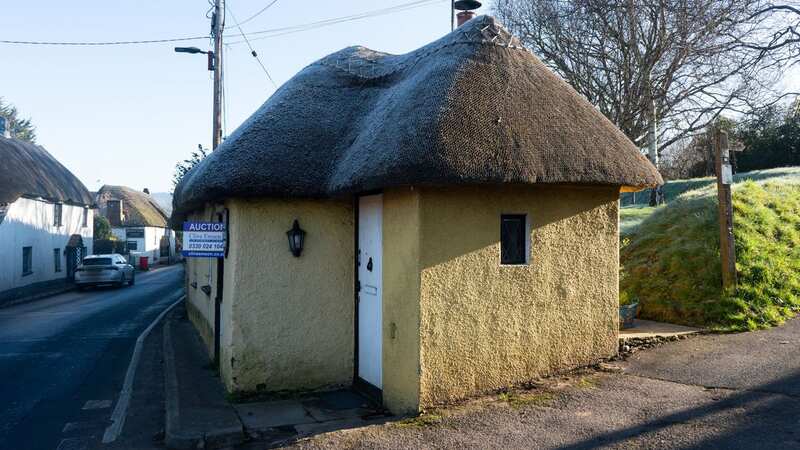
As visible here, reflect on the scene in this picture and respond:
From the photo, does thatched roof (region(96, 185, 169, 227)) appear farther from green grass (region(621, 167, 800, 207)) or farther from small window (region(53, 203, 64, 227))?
green grass (region(621, 167, 800, 207))

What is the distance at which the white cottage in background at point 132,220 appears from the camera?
50.9 m

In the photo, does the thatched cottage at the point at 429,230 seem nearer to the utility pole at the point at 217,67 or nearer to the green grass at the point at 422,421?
the green grass at the point at 422,421

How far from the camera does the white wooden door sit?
7527mm

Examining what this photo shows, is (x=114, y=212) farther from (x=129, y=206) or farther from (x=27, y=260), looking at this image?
(x=27, y=260)

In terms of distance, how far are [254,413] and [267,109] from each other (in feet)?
14.0

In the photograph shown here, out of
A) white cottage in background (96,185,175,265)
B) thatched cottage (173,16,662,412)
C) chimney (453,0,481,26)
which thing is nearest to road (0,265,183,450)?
thatched cottage (173,16,662,412)

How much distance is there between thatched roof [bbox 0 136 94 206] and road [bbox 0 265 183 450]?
7.24 meters

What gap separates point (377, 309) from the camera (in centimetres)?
755

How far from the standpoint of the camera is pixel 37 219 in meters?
29.1

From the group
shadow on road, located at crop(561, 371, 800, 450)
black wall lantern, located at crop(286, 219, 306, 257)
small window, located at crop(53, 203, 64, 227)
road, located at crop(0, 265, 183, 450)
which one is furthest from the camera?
small window, located at crop(53, 203, 64, 227)

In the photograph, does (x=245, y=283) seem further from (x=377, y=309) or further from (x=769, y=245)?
(x=769, y=245)

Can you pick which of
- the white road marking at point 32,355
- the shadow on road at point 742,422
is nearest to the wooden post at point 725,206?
the shadow on road at point 742,422

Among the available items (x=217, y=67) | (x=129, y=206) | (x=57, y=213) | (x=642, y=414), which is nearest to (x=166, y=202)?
(x=129, y=206)

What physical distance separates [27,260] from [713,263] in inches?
1113
